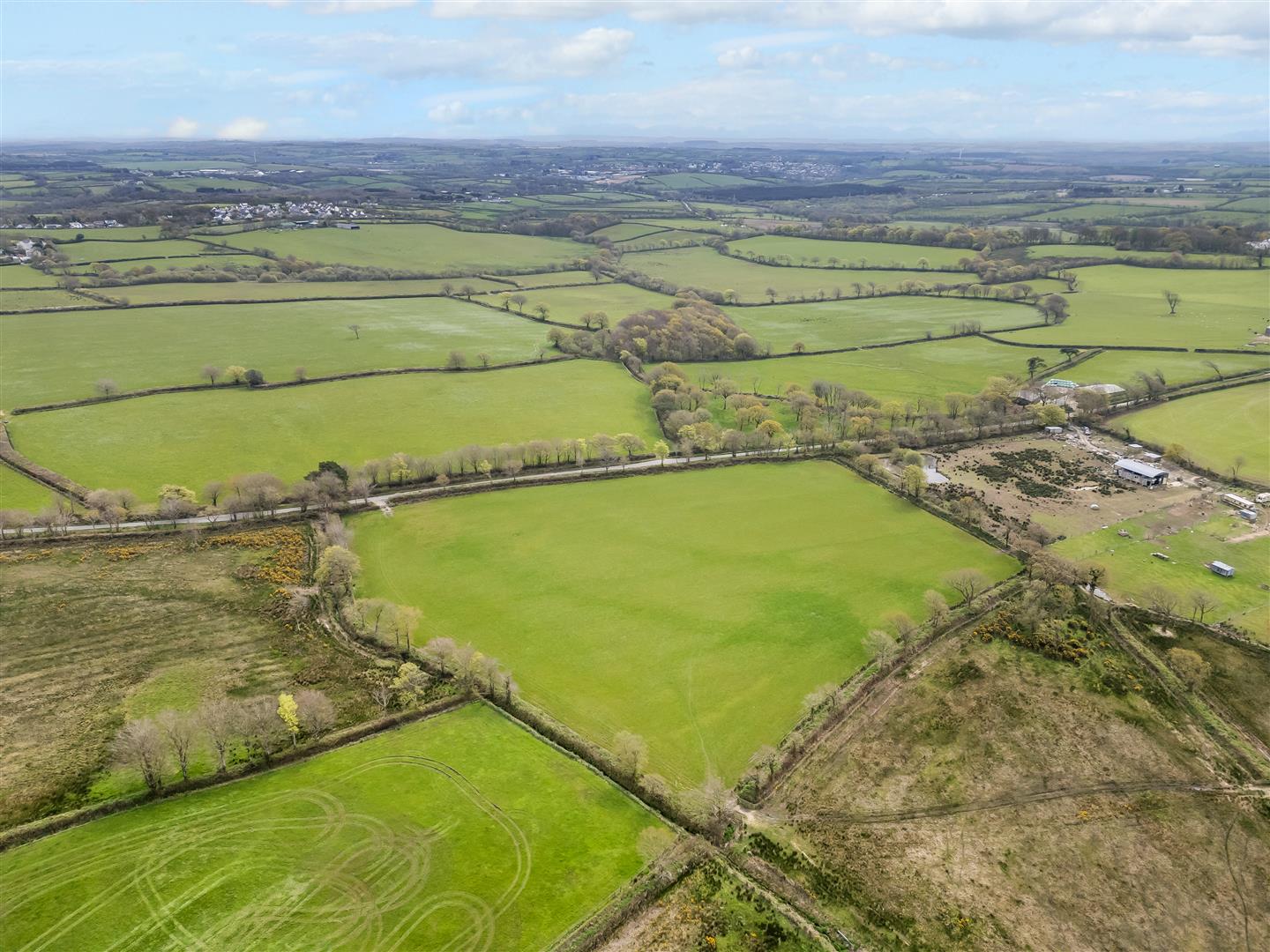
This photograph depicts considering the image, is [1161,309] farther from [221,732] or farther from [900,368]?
[221,732]

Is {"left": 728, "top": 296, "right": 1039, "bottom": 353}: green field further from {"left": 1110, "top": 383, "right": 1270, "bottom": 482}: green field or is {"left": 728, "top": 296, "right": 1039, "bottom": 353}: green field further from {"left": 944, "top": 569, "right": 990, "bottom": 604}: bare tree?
{"left": 944, "top": 569, "right": 990, "bottom": 604}: bare tree

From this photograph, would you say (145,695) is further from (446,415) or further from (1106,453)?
(1106,453)

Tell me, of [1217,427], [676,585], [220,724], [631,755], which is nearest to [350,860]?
[220,724]

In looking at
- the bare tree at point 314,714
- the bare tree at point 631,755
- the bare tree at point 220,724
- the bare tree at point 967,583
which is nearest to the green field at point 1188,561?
the bare tree at point 967,583

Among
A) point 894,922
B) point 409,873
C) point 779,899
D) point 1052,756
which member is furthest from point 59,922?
A: point 1052,756

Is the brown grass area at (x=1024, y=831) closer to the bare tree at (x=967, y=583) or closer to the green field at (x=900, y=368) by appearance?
the bare tree at (x=967, y=583)

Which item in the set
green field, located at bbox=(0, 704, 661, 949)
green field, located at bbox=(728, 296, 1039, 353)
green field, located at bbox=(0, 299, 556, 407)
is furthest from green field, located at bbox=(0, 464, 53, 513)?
green field, located at bbox=(728, 296, 1039, 353)

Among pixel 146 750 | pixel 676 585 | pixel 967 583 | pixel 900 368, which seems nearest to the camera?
pixel 146 750
